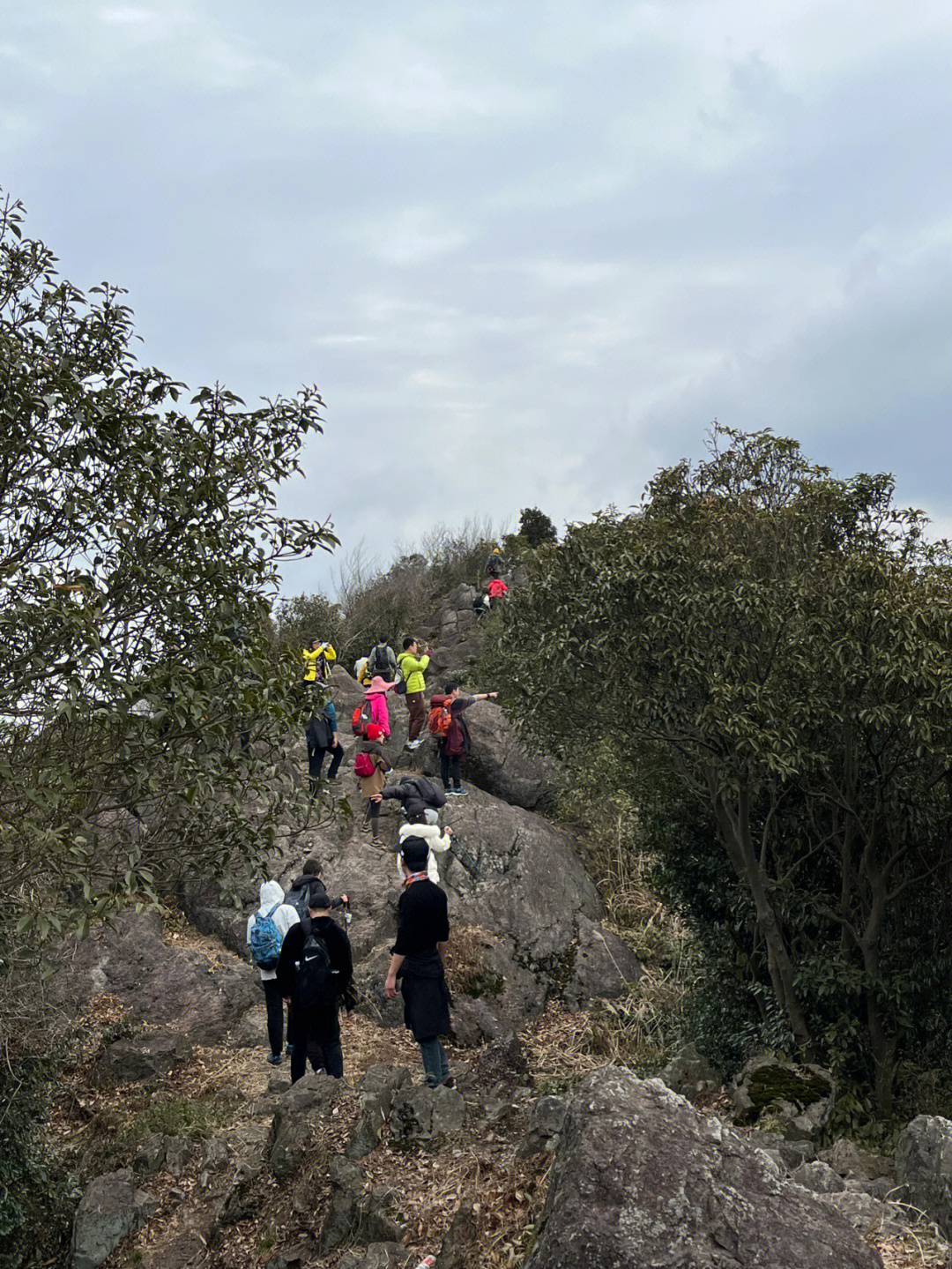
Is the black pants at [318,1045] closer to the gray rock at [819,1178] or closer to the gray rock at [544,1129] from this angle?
the gray rock at [544,1129]

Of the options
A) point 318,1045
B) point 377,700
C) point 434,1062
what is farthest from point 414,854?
point 377,700

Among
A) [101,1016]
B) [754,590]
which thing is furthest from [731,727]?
[101,1016]

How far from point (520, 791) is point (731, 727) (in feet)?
45.3

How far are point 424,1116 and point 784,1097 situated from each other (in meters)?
3.97

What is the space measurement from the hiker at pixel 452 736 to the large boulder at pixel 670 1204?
1427cm

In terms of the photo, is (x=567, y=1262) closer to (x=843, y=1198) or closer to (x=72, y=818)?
(x=843, y=1198)

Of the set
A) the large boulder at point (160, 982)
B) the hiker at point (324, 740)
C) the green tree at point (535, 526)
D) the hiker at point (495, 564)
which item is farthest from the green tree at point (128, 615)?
the green tree at point (535, 526)

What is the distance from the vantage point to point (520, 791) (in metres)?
25.0

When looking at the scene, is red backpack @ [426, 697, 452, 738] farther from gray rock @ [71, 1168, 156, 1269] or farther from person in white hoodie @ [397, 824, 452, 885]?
gray rock @ [71, 1168, 156, 1269]

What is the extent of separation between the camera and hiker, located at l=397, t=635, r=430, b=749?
77.5 ft

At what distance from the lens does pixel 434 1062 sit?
1004cm

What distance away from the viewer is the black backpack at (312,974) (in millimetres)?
10266

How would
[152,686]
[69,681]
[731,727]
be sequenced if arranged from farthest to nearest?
[731,727] < [152,686] < [69,681]

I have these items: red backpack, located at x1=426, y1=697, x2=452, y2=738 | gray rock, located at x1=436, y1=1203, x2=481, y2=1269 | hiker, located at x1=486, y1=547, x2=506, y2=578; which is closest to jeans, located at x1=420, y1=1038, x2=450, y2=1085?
gray rock, located at x1=436, y1=1203, x2=481, y2=1269
